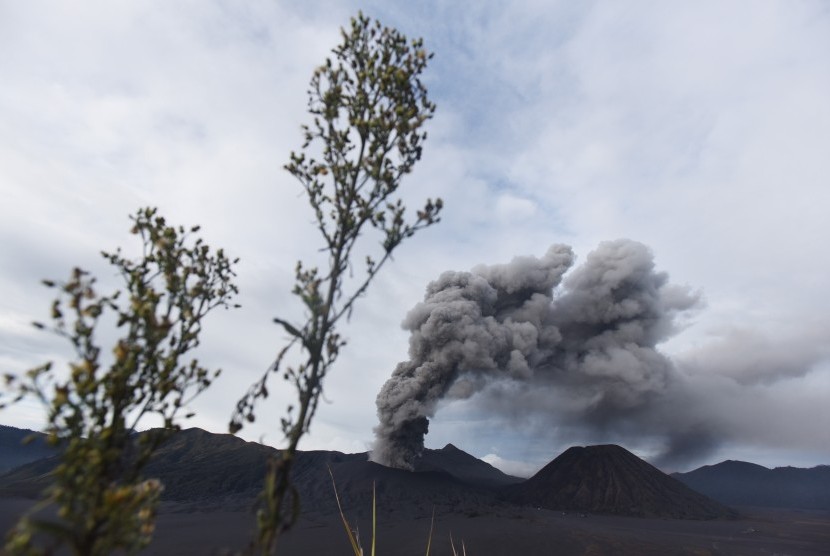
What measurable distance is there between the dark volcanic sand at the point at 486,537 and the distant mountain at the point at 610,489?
57.9 ft

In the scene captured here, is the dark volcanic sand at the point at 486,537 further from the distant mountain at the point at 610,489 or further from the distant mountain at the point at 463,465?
the distant mountain at the point at 463,465

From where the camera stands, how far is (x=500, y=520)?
62.8 meters

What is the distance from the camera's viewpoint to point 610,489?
95.4m

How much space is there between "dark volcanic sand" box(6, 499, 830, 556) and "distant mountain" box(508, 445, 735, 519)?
57.9ft

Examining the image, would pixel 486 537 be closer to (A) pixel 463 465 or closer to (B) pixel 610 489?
(B) pixel 610 489

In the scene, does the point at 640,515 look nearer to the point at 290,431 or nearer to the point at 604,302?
the point at 604,302

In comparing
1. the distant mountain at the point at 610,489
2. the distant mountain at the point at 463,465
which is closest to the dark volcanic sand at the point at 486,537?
the distant mountain at the point at 610,489

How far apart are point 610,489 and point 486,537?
184ft

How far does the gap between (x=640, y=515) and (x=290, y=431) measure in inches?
3941

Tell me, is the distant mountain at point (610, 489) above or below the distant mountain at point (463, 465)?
below

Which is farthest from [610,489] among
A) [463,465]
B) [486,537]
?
[463,465]

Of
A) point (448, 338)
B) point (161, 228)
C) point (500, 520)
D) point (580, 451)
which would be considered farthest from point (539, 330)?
point (161, 228)

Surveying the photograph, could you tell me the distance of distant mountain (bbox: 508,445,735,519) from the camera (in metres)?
89.8

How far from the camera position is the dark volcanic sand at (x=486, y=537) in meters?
45.7
